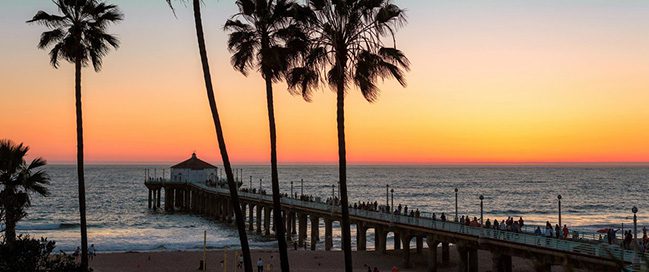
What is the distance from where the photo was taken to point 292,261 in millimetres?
42938

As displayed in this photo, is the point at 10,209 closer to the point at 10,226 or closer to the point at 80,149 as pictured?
the point at 10,226

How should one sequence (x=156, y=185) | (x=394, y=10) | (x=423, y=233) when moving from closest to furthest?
(x=394, y=10)
(x=423, y=233)
(x=156, y=185)

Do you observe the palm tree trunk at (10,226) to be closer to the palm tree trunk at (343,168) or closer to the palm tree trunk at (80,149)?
the palm tree trunk at (80,149)

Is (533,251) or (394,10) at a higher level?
(394,10)

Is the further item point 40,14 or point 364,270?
point 364,270

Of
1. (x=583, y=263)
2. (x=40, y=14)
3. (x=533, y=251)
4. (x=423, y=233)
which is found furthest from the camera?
(x=423, y=233)

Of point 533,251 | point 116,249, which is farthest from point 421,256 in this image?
point 116,249

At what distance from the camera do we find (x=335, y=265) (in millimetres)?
41656

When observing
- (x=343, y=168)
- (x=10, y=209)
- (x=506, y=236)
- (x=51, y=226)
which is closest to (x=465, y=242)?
(x=506, y=236)

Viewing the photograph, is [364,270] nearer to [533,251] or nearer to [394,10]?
[533,251]

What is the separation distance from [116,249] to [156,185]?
43.0 m

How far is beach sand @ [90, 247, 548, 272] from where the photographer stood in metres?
39.8

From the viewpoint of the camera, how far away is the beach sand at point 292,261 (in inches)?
1567

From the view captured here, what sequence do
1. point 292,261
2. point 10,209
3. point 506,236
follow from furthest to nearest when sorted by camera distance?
1. point 292,261
2. point 506,236
3. point 10,209
